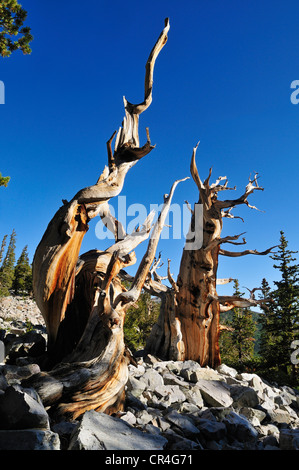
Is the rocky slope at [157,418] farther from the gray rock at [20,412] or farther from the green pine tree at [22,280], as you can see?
the green pine tree at [22,280]

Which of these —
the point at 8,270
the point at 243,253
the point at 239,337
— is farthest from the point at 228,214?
the point at 8,270

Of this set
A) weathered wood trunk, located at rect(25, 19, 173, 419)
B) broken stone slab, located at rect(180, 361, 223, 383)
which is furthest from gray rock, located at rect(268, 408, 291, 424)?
weathered wood trunk, located at rect(25, 19, 173, 419)

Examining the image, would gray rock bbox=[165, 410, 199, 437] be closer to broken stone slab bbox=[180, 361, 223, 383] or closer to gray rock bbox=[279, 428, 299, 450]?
gray rock bbox=[279, 428, 299, 450]

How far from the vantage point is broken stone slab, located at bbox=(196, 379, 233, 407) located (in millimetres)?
3295

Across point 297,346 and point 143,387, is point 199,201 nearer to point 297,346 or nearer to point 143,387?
point 143,387

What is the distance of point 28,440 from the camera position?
134 centimetres

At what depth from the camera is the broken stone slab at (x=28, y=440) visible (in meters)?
1.32

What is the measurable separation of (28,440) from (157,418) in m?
1.34

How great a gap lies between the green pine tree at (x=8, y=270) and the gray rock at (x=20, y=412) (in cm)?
2386

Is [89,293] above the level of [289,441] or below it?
above

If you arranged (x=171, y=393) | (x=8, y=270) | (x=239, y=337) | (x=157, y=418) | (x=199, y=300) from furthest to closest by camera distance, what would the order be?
(x=8, y=270) < (x=239, y=337) < (x=199, y=300) < (x=171, y=393) < (x=157, y=418)

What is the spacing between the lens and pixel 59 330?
346 centimetres

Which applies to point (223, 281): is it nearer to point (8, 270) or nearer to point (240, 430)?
point (240, 430)
